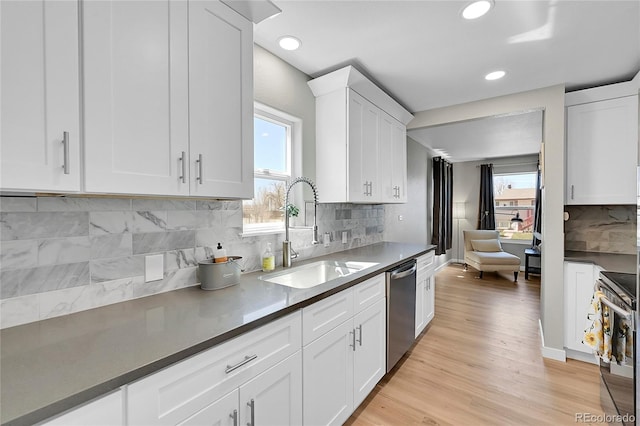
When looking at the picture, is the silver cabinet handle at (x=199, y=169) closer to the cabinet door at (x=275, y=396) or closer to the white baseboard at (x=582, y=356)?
the cabinet door at (x=275, y=396)

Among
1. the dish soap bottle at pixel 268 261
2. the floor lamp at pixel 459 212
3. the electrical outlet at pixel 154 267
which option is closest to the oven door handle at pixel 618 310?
the dish soap bottle at pixel 268 261

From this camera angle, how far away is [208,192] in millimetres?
1289

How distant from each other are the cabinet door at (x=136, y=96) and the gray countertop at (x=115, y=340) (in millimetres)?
499

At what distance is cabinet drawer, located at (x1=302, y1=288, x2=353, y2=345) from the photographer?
1.35 meters

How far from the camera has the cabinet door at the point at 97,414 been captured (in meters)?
0.65

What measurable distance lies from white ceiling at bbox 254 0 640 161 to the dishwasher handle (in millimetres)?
1658

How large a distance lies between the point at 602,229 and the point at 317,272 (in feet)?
9.77

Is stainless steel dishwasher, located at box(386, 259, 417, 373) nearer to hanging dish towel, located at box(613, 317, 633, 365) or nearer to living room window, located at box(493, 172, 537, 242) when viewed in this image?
hanging dish towel, located at box(613, 317, 633, 365)

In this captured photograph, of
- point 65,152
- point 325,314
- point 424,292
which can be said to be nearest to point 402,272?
point 424,292

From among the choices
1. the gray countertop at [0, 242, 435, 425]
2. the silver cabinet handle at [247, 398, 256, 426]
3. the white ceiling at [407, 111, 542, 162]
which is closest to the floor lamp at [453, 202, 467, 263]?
the white ceiling at [407, 111, 542, 162]

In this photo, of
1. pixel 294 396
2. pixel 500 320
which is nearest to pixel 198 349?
pixel 294 396

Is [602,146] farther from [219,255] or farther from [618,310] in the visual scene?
[219,255]

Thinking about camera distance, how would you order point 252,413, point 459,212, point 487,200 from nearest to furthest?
point 252,413 < point 487,200 < point 459,212

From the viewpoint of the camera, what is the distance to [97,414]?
0.70 m
